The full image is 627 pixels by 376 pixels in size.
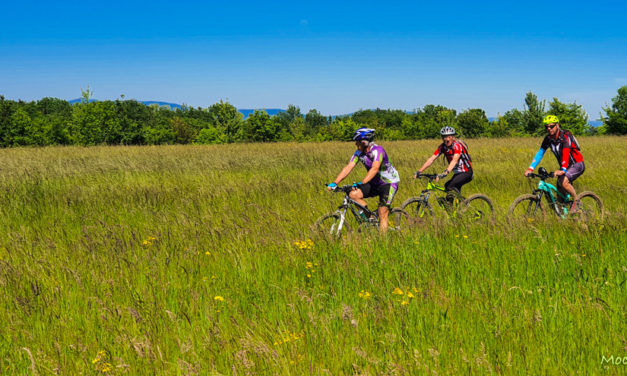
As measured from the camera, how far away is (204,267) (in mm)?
4363

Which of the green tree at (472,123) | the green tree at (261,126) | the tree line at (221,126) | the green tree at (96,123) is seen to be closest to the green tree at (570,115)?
the tree line at (221,126)

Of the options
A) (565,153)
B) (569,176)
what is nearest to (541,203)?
(569,176)

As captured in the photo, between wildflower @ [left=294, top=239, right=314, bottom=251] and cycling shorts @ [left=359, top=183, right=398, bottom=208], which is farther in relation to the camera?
cycling shorts @ [left=359, top=183, right=398, bottom=208]

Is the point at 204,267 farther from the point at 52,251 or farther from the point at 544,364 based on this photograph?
the point at 544,364

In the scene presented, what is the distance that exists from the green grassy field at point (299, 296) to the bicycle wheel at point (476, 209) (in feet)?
1.32

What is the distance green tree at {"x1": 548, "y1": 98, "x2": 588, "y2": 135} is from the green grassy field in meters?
57.5

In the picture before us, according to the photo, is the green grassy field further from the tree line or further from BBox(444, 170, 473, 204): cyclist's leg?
the tree line

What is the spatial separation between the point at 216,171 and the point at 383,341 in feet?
36.4

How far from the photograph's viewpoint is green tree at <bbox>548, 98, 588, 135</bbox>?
53406 millimetres

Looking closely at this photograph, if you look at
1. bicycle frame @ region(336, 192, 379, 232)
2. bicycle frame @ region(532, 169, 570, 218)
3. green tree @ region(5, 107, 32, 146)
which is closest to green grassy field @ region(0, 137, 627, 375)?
bicycle frame @ region(336, 192, 379, 232)

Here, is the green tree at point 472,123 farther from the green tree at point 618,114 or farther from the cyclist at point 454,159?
the cyclist at point 454,159

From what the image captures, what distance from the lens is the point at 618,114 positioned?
50469 millimetres

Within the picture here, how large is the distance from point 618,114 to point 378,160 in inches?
2331

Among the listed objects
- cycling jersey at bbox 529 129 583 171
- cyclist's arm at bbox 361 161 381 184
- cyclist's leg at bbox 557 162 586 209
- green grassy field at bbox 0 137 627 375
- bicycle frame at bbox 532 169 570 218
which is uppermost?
cycling jersey at bbox 529 129 583 171
